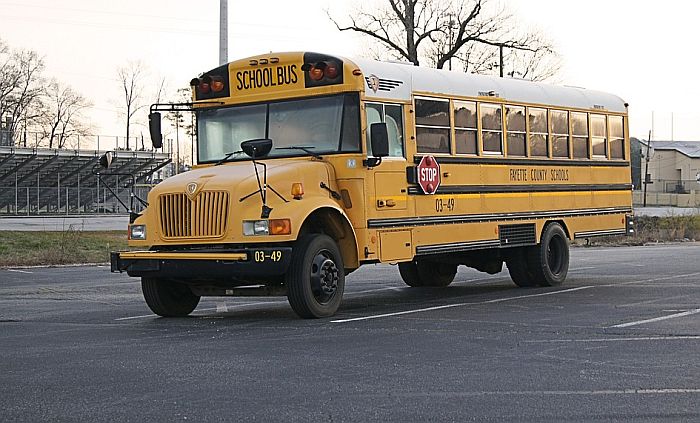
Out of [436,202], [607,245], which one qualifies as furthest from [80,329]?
[607,245]

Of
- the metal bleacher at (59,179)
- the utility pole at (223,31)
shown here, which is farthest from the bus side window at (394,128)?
the metal bleacher at (59,179)

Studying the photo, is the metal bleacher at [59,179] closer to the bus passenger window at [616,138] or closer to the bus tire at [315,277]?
the bus passenger window at [616,138]

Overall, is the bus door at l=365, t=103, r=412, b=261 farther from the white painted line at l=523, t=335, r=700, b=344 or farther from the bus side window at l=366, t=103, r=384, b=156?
the white painted line at l=523, t=335, r=700, b=344

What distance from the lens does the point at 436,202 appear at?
14.3m

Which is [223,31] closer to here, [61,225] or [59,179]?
[61,225]

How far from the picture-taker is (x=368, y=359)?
9.29m

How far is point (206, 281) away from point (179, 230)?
77 cm

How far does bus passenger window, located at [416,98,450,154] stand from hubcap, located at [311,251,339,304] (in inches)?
92.8

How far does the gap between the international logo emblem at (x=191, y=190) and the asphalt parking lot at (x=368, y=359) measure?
1406mm

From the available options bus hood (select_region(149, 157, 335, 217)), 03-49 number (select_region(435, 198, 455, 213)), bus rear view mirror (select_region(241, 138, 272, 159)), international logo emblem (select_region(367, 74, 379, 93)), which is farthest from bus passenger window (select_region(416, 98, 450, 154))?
bus rear view mirror (select_region(241, 138, 272, 159))

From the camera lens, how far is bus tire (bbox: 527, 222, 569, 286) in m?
16.6

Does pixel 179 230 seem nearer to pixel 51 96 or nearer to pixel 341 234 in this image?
pixel 341 234

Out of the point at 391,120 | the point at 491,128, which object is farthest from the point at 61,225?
the point at 391,120

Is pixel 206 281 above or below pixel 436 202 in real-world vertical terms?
below
